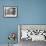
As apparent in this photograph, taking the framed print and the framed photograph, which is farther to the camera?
the framed photograph

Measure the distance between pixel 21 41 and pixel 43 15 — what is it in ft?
3.29

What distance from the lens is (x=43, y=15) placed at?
3.96 meters

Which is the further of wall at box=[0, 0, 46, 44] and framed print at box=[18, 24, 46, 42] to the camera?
wall at box=[0, 0, 46, 44]

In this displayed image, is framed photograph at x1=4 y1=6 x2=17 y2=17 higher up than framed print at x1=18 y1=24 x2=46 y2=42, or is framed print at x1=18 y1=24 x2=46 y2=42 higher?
framed photograph at x1=4 y1=6 x2=17 y2=17

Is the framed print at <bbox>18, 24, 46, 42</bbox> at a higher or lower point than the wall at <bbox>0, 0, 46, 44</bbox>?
lower

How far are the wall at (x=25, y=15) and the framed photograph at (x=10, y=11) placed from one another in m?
0.11

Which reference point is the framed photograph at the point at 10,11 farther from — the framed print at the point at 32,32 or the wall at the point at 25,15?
the framed print at the point at 32,32

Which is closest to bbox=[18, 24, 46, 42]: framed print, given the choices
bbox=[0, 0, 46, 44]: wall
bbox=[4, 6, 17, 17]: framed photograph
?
bbox=[0, 0, 46, 44]: wall

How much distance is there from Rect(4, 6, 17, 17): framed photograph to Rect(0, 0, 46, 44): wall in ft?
0.35

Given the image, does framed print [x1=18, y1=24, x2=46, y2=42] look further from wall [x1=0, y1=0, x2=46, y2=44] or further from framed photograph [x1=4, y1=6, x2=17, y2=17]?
framed photograph [x1=4, y1=6, x2=17, y2=17]

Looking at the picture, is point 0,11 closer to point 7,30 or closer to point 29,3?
point 7,30

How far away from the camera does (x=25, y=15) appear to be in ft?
13.0

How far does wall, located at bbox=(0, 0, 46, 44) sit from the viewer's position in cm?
394

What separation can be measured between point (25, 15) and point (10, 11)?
46cm
